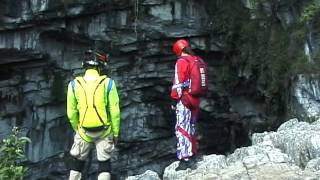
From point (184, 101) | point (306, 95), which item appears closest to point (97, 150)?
point (184, 101)

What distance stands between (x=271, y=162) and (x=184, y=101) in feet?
4.85

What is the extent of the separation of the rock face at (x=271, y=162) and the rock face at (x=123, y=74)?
18.2 feet

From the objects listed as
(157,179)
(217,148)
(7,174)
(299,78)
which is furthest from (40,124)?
(7,174)

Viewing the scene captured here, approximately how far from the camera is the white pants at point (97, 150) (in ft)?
17.1

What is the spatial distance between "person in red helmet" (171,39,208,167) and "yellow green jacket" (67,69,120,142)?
0.81 meters

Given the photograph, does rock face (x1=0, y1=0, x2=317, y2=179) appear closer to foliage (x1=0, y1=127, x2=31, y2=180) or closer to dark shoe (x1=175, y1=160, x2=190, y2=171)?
dark shoe (x1=175, y1=160, x2=190, y2=171)

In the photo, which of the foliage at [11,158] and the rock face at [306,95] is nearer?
the foliage at [11,158]

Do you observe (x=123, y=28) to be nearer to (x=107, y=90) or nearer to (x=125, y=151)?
(x=125, y=151)

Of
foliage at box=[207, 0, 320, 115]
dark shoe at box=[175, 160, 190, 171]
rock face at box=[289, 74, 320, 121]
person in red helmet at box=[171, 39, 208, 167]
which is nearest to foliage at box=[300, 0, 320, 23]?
foliage at box=[207, 0, 320, 115]

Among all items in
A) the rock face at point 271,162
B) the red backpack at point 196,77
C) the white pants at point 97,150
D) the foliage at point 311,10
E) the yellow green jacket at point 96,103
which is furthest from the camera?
the foliage at point 311,10

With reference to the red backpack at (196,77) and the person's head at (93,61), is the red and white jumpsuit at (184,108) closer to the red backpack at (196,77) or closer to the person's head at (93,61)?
the red backpack at (196,77)

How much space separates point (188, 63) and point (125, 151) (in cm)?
755

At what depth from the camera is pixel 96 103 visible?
16.7 feet

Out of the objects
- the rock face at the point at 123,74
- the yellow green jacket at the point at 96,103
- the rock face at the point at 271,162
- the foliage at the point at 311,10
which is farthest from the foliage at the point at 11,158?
the rock face at the point at 123,74
